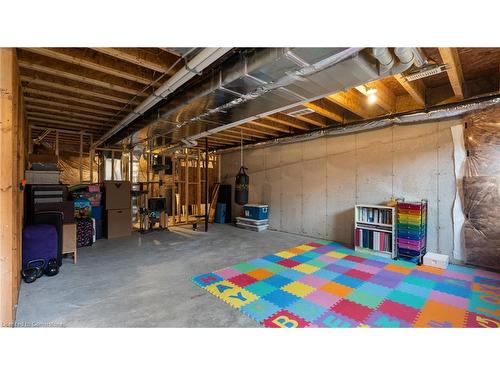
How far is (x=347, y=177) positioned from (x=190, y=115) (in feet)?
12.0

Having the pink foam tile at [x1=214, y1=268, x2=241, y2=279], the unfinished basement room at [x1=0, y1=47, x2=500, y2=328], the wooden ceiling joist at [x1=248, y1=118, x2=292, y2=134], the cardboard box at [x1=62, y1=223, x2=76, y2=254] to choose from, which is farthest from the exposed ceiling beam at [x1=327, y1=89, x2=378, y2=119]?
the cardboard box at [x1=62, y1=223, x2=76, y2=254]

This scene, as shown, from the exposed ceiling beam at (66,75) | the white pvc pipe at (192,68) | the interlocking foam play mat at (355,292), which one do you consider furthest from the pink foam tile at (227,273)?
the exposed ceiling beam at (66,75)

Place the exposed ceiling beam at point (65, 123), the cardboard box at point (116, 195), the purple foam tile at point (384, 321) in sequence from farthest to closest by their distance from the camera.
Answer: the cardboard box at point (116, 195)
the exposed ceiling beam at point (65, 123)
the purple foam tile at point (384, 321)

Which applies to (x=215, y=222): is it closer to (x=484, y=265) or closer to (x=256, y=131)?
(x=256, y=131)

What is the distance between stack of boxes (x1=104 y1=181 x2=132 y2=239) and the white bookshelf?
5445 millimetres

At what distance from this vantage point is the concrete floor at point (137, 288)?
7.22 ft

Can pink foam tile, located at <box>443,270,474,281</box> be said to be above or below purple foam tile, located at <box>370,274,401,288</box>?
above

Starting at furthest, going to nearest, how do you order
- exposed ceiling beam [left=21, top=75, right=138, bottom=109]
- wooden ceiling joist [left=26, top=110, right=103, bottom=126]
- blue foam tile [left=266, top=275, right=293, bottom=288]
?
wooden ceiling joist [left=26, top=110, right=103, bottom=126] → blue foam tile [left=266, top=275, right=293, bottom=288] → exposed ceiling beam [left=21, top=75, right=138, bottom=109]

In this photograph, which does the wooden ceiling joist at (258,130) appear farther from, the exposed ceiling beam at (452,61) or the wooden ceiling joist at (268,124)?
the exposed ceiling beam at (452,61)

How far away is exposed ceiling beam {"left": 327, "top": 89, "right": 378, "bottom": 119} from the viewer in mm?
3633

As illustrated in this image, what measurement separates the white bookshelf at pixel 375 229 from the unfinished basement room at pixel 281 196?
25 millimetres

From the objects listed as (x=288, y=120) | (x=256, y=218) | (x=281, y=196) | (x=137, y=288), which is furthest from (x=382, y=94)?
(x=137, y=288)

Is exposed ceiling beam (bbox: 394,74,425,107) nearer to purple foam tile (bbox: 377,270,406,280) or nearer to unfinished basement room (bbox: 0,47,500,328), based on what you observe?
unfinished basement room (bbox: 0,47,500,328)
